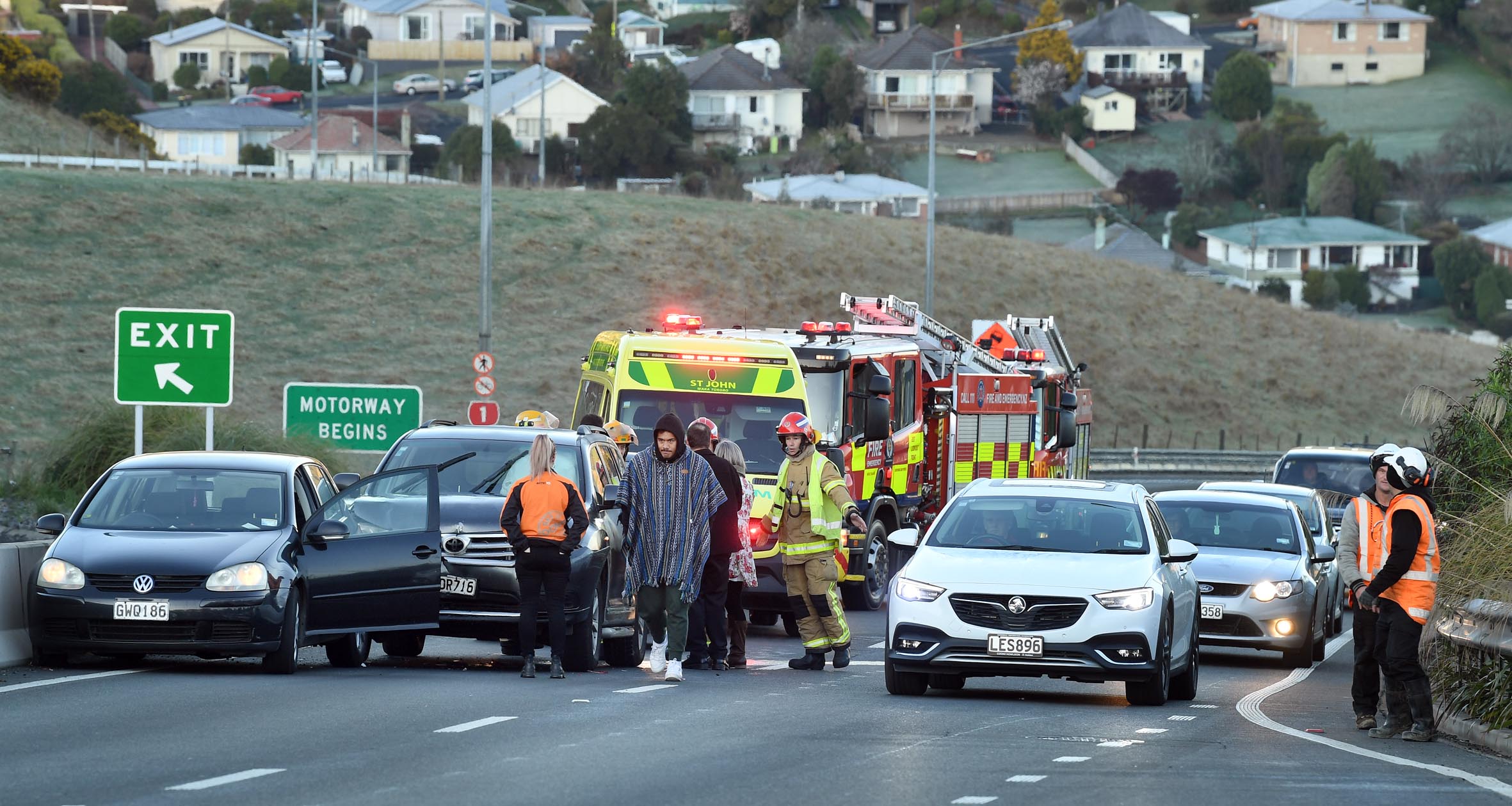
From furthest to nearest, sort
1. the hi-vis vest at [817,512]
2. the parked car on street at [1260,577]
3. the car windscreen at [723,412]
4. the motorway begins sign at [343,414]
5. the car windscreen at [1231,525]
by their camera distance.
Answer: the motorway begins sign at [343,414] → the car windscreen at [723,412] → the car windscreen at [1231,525] → the parked car on street at [1260,577] → the hi-vis vest at [817,512]

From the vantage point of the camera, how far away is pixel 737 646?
57.5 feet

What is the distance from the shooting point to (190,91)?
433ft

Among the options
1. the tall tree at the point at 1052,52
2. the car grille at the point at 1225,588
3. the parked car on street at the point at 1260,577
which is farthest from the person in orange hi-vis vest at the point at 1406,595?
the tall tree at the point at 1052,52

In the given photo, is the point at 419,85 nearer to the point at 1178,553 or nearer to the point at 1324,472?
the point at 1324,472

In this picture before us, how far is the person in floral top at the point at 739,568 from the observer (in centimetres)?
1680

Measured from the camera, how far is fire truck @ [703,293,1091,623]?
22750 mm

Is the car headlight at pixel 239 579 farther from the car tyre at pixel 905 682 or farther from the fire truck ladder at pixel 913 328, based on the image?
the fire truck ladder at pixel 913 328

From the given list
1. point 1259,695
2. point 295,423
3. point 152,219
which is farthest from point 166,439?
point 152,219

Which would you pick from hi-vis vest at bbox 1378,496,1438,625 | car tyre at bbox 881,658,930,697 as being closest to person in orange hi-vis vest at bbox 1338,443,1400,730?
hi-vis vest at bbox 1378,496,1438,625

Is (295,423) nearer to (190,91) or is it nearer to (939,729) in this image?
(939,729)

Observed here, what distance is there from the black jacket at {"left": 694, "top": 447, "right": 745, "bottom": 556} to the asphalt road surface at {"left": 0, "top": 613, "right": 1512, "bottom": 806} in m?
0.99

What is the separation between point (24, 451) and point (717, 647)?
2837cm

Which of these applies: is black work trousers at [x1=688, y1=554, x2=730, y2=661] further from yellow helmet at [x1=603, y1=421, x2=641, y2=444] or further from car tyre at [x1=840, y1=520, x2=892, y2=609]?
car tyre at [x1=840, y1=520, x2=892, y2=609]

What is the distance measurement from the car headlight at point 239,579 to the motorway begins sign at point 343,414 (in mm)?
14746
